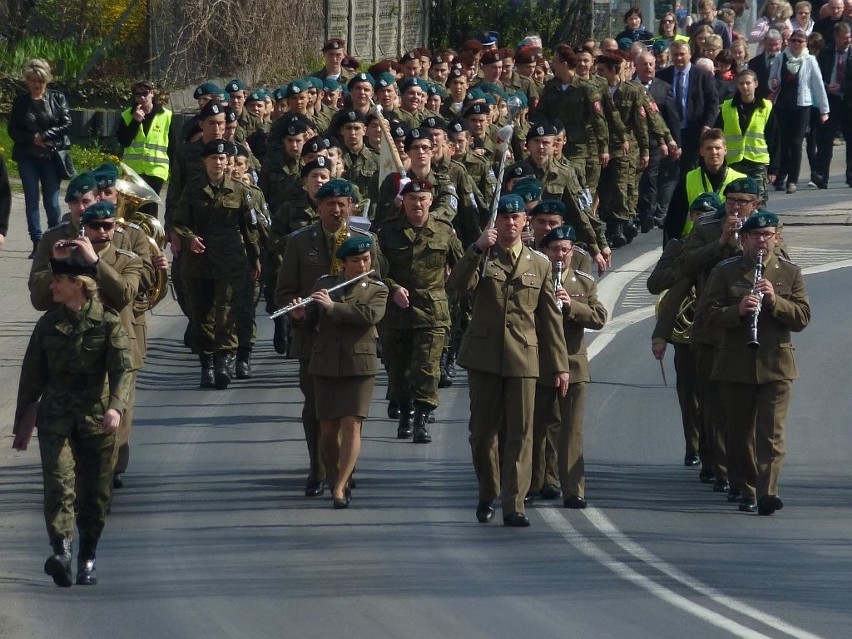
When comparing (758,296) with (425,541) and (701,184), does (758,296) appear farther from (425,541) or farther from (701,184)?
(701,184)

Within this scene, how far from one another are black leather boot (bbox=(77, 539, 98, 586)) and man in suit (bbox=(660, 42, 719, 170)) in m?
14.4

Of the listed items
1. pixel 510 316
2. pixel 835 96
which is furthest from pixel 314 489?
pixel 835 96

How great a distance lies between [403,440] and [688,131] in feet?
34.5

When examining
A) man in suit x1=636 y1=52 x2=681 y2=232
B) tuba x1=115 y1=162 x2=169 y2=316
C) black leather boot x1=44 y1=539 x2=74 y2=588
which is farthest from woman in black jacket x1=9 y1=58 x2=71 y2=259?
black leather boot x1=44 y1=539 x2=74 y2=588

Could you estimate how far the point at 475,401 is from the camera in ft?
39.8

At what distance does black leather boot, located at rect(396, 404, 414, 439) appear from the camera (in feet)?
46.8

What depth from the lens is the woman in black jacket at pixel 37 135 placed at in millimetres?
20266

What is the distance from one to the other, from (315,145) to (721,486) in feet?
14.8

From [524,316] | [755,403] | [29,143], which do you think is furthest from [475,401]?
[29,143]

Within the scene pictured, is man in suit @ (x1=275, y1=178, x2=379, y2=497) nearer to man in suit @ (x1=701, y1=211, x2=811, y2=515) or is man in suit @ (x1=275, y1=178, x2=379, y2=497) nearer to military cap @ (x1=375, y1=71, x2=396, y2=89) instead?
man in suit @ (x1=701, y1=211, x2=811, y2=515)

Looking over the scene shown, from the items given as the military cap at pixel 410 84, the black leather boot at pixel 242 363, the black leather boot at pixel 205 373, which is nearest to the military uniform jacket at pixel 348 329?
the black leather boot at pixel 205 373

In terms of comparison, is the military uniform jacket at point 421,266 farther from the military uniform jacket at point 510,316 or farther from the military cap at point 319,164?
the military uniform jacket at point 510,316

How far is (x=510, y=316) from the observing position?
12047 millimetres

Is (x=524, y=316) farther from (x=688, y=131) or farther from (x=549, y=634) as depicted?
(x=688, y=131)
